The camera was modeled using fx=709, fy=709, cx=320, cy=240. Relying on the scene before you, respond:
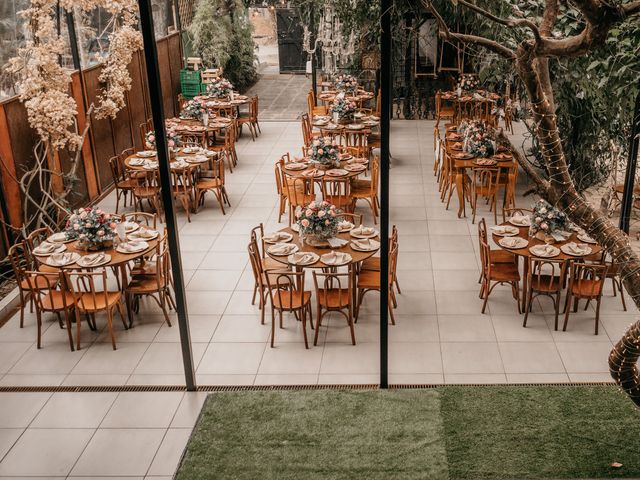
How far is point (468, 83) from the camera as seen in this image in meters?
14.1

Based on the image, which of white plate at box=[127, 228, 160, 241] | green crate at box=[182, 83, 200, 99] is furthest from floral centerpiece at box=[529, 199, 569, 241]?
green crate at box=[182, 83, 200, 99]

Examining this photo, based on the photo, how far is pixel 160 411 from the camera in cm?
609

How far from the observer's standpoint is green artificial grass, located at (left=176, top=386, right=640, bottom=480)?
209 inches

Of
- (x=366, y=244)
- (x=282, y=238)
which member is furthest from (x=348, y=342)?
(x=282, y=238)

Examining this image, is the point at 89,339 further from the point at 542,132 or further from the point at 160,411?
the point at 542,132

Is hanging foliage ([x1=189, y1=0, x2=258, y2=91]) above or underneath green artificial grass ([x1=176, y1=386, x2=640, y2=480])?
above

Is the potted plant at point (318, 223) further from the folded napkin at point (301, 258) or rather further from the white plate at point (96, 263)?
the white plate at point (96, 263)

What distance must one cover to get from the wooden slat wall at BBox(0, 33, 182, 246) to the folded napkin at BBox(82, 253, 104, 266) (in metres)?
2.11

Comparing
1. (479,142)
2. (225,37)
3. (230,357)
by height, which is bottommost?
(230,357)

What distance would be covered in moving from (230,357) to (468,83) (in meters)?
9.27

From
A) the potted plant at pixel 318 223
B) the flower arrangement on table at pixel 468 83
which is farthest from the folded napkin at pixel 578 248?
the flower arrangement on table at pixel 468 83

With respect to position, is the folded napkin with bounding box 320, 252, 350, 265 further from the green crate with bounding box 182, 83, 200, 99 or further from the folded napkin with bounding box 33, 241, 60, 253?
the green crate with bounding box 182, 83, 200, 99

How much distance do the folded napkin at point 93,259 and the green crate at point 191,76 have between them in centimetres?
882

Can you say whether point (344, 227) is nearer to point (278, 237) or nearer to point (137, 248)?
point (278, 237)
